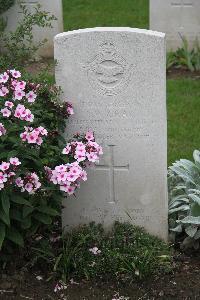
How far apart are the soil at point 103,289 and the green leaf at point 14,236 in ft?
1.00

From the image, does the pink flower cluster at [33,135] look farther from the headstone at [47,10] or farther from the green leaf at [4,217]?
the headstone at [47,10]

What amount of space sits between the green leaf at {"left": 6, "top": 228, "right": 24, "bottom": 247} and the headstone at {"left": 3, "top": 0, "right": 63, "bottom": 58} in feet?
18.9

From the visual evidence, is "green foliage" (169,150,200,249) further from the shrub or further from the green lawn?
the green lawn

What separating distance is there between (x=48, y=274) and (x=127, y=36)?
1.52 m

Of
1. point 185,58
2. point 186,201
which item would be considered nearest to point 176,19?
point 185,58

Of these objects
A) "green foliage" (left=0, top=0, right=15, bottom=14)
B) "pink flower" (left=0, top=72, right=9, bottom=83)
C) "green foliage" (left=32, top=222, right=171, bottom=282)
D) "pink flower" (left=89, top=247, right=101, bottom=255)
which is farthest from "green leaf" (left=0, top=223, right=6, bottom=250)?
"green foliage" (left=0, top=0, right=15, bottom=14)

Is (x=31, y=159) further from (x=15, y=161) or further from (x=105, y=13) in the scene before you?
(x=105, y=13)

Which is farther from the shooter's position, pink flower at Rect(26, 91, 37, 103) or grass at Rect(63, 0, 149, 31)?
grass at Rect(63, 0, 149, 31)

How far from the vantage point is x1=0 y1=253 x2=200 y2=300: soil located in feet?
13.7

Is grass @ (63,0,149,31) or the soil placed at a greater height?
grass @ (63,0,149,31)

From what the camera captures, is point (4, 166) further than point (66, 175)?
No

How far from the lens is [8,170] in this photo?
3850mm

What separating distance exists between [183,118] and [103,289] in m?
3.35

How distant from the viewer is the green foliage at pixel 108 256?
4.30 meters
